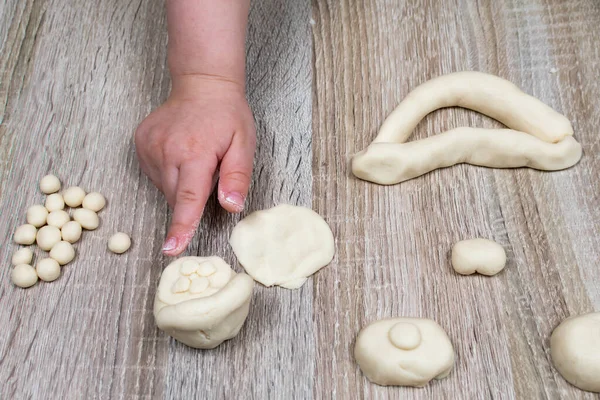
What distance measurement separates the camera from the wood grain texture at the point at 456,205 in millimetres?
871

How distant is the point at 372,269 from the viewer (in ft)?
3.11

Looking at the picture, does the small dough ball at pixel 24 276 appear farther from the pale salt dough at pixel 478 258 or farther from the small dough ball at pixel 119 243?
the pale salt dough at pixel 478 258

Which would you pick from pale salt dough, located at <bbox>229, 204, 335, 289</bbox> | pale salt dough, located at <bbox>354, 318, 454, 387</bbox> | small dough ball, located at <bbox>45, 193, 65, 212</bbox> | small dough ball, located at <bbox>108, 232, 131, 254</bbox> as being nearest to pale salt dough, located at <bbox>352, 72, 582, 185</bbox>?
pale salt dough, located at <bbox>229, 204, 335, 289</bbox>

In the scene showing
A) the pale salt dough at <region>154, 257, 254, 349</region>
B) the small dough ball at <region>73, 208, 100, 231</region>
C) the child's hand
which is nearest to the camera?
the pale salt dough at <region>154, 257, 254, 349</region>

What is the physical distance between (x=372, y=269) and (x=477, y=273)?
15cm

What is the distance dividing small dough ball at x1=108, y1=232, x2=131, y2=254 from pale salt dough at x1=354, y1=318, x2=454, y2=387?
0.38 m

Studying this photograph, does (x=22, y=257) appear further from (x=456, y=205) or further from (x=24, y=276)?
(x=456, y=205)

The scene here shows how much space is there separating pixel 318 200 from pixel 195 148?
22cm

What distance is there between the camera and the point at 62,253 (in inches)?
37.8

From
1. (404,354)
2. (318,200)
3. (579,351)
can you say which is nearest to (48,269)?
(318,200)

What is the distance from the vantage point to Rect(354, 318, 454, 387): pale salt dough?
815 millimetres

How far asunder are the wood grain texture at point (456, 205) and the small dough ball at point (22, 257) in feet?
1.46

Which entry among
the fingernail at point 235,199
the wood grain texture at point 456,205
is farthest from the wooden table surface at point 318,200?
the fingernail at point 235,199

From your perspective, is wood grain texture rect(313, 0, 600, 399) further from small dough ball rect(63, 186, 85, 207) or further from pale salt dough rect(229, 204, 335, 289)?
small dough ball rect(63, 186, 85, 207)
